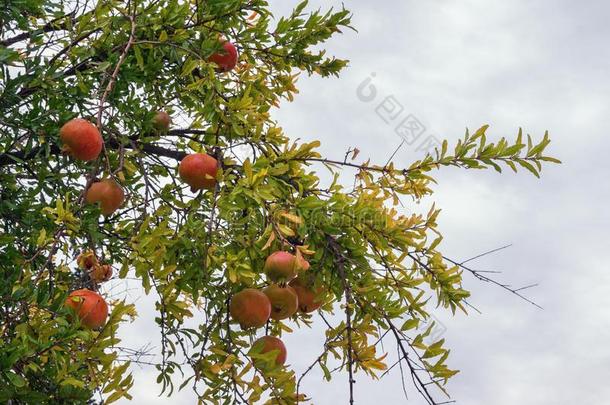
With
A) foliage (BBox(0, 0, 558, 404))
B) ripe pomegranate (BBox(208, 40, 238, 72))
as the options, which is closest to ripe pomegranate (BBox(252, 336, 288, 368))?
foliage (BBox(0, 0, 558, 404))

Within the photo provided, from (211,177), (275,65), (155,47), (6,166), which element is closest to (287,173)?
(211,177)

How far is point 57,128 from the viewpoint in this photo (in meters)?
3.56

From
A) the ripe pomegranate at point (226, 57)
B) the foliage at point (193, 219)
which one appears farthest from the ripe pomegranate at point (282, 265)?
the ripe pomegranate at point (226, 57)

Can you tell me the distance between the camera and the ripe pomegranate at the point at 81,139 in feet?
9.15

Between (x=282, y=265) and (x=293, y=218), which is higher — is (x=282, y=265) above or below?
below

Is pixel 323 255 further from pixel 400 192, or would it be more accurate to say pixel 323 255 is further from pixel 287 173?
pixel 400 192

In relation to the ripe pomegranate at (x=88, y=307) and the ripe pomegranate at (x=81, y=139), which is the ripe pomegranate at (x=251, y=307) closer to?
the ripe pomegranate at (x=88, y=307)

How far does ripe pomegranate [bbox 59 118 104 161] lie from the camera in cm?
279

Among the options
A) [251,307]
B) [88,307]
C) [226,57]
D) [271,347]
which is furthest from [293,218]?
[226,57]

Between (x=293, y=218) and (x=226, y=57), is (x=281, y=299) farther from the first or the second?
(x=226, y=57)

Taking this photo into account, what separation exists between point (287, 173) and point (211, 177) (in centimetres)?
45

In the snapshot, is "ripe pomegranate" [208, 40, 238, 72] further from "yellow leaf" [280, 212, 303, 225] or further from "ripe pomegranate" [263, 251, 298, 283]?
"ripe pomegranate" [263, 251, 298, 283]

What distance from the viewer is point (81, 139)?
9.16 ft

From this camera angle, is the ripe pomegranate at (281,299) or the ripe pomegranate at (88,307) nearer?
the ripe pomegranate at (88,307)
